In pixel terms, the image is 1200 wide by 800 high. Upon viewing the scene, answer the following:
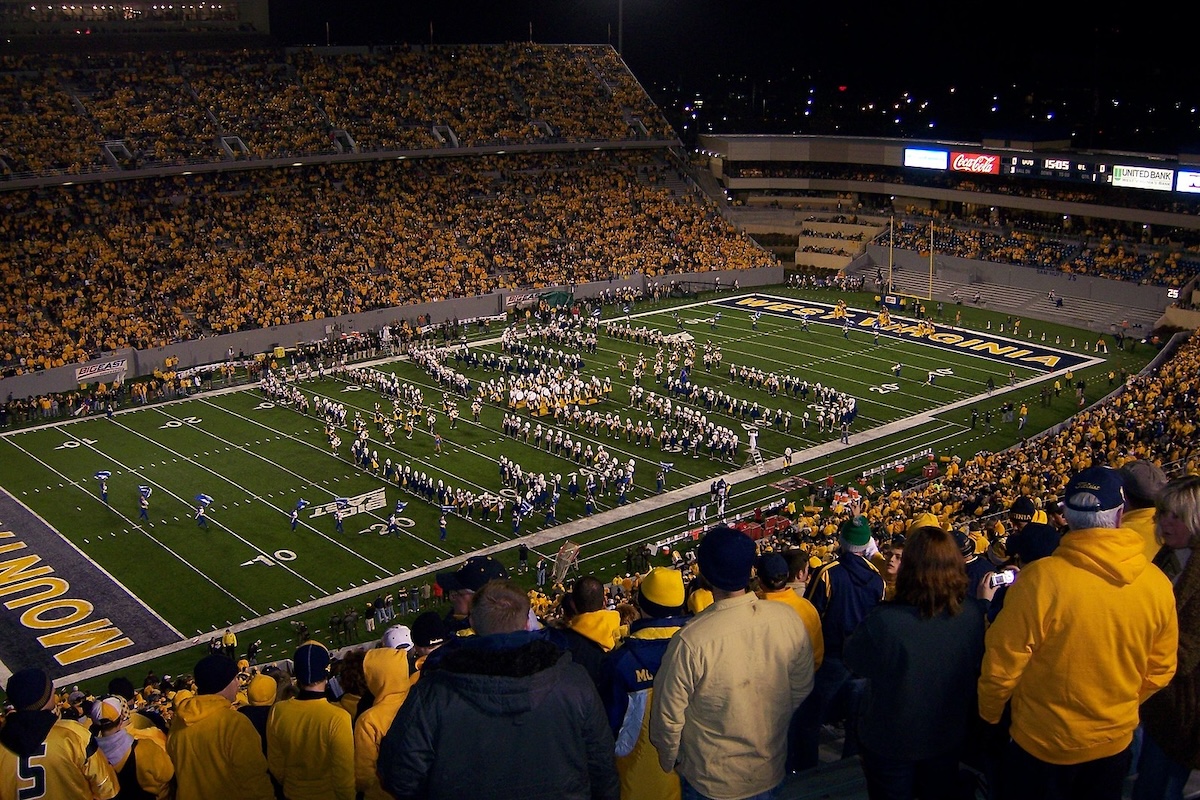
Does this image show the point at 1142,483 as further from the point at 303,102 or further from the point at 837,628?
the point at 303,102

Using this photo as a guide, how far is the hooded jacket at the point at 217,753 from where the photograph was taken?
481cm

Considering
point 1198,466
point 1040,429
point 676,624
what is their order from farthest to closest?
point 1040,429
point 1198,466
point 676,624

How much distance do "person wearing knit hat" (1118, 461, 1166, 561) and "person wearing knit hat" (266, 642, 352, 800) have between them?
307cm

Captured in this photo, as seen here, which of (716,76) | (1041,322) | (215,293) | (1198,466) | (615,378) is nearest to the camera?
(1198,466)

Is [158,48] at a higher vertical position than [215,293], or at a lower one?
higher

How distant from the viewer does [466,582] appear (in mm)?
5238

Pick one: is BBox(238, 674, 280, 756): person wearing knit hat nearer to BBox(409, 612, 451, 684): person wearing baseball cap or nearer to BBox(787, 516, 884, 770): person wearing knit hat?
BBox(409, 612, 451, 684): person wearing baseball cap

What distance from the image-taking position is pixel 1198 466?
15.4 meters

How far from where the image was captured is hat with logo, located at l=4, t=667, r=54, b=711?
4668 mm

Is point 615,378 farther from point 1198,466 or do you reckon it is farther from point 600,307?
point 1198,466

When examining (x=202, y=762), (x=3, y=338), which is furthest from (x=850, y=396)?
(x=202, y=762)

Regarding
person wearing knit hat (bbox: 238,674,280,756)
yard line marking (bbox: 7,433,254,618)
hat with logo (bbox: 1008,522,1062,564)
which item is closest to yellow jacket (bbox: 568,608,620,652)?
person wearing knit hat (bbox: 238,674,280,756)

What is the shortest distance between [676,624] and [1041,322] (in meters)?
37.4

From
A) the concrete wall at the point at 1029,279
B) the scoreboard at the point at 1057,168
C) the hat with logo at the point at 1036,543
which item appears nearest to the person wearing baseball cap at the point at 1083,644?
the hat with logo at the point at 1036,543
